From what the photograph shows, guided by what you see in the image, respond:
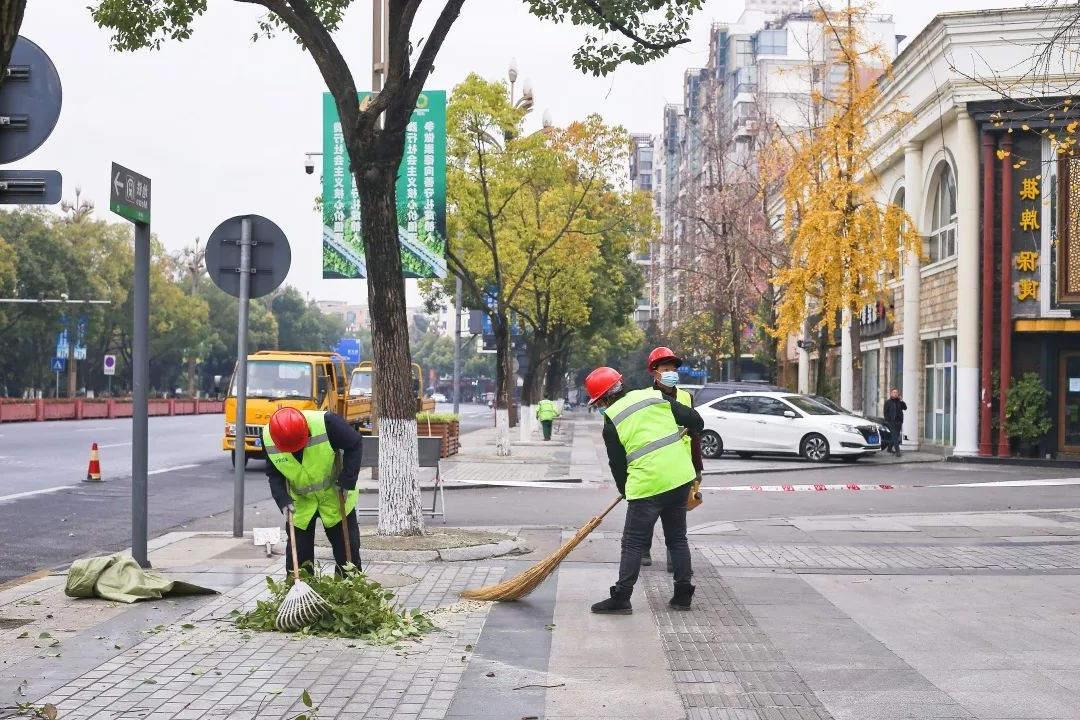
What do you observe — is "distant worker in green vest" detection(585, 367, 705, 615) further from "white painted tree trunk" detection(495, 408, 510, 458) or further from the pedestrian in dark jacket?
the pedestrian in dark jacket

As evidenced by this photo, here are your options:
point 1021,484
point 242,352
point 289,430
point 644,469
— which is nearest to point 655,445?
point 644,469

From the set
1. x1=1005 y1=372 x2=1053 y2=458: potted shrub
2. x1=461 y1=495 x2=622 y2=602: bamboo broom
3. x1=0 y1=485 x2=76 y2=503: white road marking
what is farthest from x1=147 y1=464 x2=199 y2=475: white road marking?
x1=1005 y1=372 x2=1053 y2=458: potted shrub

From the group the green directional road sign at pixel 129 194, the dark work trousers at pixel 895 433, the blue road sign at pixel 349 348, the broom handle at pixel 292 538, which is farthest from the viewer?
the blue road sign at pixel 349 348

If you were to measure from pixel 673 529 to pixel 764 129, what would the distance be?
33.4 meters

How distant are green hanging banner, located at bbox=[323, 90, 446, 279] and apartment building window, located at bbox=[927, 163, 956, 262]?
575 inches

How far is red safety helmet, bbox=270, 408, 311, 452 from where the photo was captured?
827cm

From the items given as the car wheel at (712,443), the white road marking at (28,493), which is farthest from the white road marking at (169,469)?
the car wheel at (712,443)

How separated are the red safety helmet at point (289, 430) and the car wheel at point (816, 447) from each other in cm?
2188

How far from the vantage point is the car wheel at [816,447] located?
95.1 ft

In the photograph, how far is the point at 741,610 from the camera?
898 centimetres

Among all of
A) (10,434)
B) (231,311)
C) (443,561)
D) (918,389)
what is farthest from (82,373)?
(443,561)

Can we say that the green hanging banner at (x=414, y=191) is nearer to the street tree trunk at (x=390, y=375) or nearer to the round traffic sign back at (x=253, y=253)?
the round traffic sign back at (x=253, y=253)

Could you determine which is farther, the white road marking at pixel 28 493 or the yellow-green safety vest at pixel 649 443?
the white road marking at pixel 28 493

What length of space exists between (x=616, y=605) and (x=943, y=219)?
86.2 feet
